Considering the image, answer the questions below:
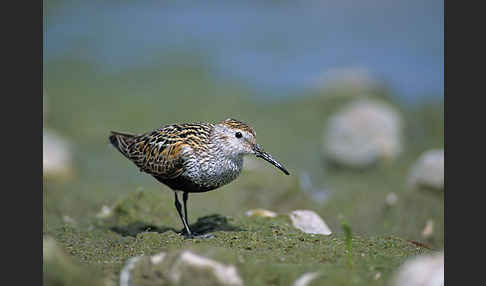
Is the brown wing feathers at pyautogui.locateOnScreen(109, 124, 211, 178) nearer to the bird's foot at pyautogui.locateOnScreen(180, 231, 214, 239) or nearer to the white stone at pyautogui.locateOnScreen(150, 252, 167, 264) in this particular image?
the bird's foot at pyautogui.locateOnScreen(180, 231, 214, 239)

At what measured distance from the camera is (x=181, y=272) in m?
4.54

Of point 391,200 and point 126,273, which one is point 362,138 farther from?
point 126,273

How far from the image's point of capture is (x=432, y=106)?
1317 centimetres

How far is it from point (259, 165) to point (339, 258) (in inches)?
197

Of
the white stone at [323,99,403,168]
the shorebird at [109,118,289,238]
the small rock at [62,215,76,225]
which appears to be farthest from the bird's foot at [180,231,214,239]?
the white stone at [323,99,403,168]

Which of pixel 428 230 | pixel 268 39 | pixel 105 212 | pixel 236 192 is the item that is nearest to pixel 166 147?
pixel 105 212

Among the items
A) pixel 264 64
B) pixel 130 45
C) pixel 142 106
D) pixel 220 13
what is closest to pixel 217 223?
pixel 142 106

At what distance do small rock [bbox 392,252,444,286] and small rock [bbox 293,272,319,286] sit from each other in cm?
59

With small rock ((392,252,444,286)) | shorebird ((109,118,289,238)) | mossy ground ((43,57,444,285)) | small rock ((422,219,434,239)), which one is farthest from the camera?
small rock ((422,219,434,239))

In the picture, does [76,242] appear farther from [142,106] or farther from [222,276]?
[142,106]

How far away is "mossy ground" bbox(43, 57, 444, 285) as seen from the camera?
5430mm

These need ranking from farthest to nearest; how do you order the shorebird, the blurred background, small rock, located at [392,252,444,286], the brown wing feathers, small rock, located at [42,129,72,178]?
small rock, located at [42,129,72,178]
the blurred background
the brown wing feathers
the shorebird
small rock, located at [392,252,444,286]

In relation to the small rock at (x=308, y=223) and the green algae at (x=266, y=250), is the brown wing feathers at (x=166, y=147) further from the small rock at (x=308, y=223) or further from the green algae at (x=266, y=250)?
the small rock at (x=308, y=223)

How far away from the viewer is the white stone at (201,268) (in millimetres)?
4547
